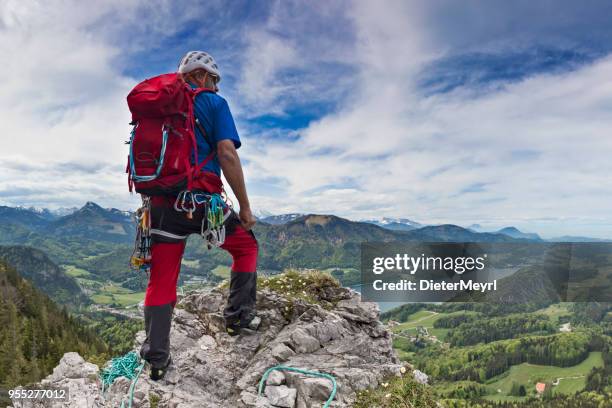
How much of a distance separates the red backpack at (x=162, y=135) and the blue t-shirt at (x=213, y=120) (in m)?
0.16

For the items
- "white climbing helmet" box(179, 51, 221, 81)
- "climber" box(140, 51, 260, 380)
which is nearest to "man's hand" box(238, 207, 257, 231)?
"climber" box(140, 51, 260, 380)

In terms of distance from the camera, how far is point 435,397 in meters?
5.45

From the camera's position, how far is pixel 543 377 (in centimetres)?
15975

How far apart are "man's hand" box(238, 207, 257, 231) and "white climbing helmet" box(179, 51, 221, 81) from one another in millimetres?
2273

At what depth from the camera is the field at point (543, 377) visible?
151 meters

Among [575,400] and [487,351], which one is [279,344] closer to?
[575,400]

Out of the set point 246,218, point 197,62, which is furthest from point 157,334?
point 197,62

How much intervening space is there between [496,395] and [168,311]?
181 meters

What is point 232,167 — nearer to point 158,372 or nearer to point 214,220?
point 214,220

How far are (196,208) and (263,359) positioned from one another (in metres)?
3.22

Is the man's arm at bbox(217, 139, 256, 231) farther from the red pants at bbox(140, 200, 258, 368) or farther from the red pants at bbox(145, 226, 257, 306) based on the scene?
the red pants at bbox(145, 226, 257, 306)

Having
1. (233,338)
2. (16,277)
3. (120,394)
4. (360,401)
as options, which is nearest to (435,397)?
(360,401)

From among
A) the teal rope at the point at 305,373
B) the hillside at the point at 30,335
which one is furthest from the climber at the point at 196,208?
the hillside at the point at 30,335

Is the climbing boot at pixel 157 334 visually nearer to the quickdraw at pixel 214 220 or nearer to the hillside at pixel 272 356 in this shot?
the hillside at pixel 272 356
